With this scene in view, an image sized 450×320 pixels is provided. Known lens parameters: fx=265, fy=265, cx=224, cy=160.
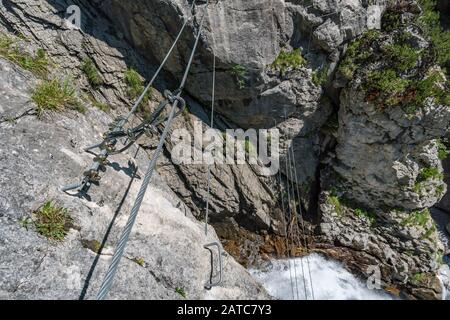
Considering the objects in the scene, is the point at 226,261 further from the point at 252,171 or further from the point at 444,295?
the point at 444,295

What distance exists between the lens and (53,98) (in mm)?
4609

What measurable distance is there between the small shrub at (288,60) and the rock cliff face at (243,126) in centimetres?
4

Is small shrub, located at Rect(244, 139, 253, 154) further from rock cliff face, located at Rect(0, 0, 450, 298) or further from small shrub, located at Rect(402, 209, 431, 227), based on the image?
small shrub, located at Rect(402, 209, 431, 227)

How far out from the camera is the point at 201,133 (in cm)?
Result: 704

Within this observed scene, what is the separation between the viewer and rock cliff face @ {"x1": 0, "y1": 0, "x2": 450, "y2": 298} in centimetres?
352

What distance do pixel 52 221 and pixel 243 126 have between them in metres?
5.30

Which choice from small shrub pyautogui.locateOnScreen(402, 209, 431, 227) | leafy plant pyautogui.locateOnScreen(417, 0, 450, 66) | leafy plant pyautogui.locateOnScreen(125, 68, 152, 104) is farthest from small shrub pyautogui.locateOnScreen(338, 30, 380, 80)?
leafy plant pyautogui.locateOnScreen(125, 68, 152, 104)

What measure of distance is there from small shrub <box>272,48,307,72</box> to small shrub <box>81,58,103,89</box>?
164 inches

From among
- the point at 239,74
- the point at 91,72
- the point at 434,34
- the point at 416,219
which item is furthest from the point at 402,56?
the point at 91,72

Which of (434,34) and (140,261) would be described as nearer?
(140,261)

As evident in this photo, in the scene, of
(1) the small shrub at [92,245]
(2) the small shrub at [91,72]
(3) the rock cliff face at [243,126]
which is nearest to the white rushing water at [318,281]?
(3) the rock cliff face at [243,126]

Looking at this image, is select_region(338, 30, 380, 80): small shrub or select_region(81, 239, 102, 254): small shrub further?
select_region(338, 30, 380, 80): small shrub

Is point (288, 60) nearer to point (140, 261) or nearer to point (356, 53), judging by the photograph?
point (356, 53)

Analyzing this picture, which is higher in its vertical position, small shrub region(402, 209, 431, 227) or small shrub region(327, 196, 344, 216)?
small shrub region(327, 196, 344, 216)
